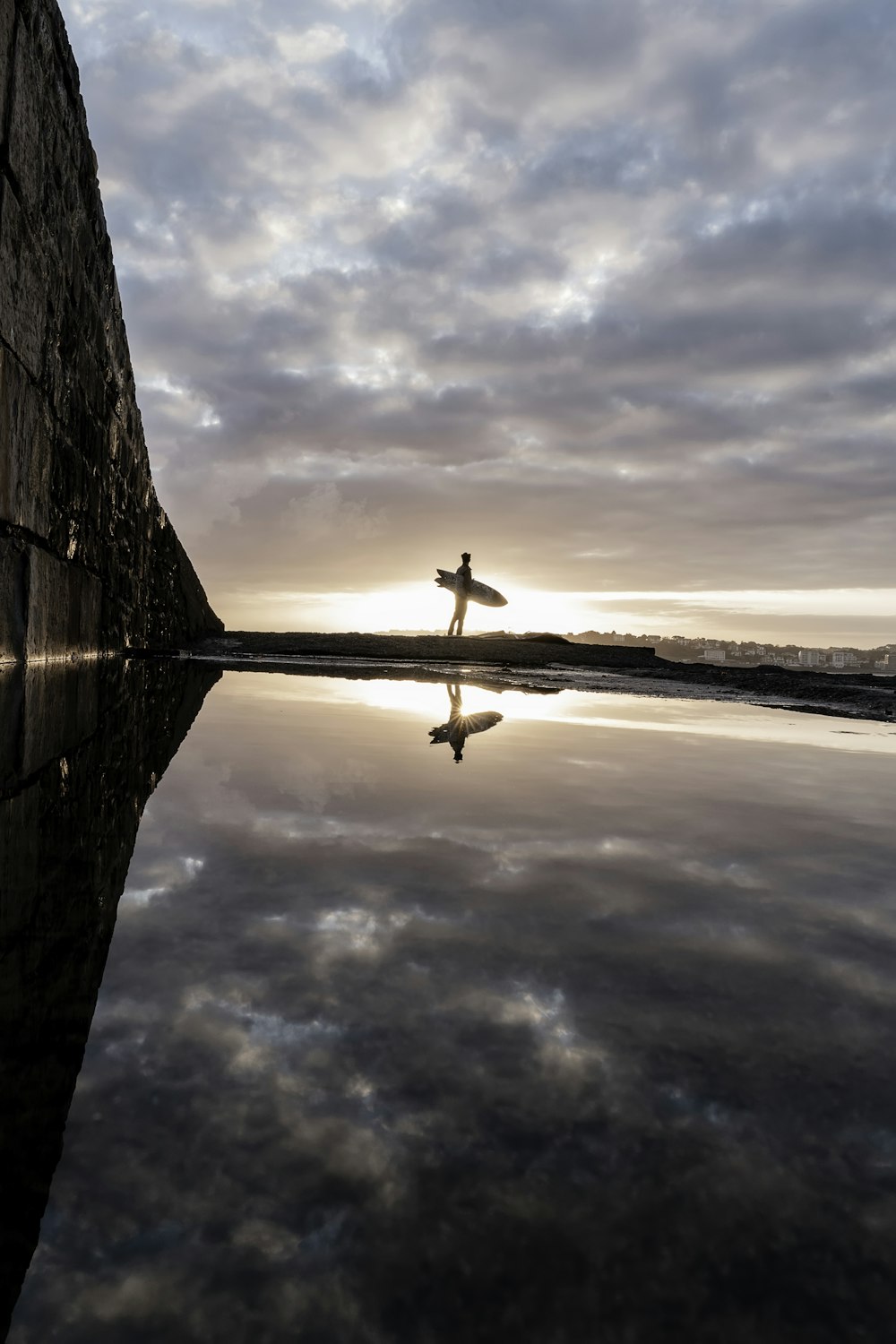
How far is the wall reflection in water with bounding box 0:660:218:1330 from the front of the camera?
801 millimetres

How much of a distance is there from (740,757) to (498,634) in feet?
55.9

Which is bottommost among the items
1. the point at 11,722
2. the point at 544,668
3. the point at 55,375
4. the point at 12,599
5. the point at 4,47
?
the point at 11,722

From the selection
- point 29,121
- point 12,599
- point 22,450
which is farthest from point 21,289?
point 12,599

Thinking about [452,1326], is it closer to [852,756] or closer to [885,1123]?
[885,1123]

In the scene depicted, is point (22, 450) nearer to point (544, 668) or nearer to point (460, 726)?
point (460, 726)

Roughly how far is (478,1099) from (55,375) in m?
6.76

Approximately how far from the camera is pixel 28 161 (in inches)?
210

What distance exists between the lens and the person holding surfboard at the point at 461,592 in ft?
67.3

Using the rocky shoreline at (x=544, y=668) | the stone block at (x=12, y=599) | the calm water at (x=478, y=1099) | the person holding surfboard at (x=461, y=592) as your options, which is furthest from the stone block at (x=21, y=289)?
the person holding surfboard at (x=461, y=592)

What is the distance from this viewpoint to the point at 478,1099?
3.05ft

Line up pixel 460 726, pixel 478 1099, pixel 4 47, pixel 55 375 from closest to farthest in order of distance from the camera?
pixel 478 1099 < pixel 4 47 < pixel 460 726 < pixel 55 375

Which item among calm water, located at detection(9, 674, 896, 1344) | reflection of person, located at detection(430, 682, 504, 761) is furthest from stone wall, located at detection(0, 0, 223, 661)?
calm water, located at detection(9, 674, 896, 1344)

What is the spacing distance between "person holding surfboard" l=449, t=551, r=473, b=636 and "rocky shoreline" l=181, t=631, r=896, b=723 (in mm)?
2223

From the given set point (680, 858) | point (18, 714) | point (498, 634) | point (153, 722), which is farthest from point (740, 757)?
point (498, 634)
